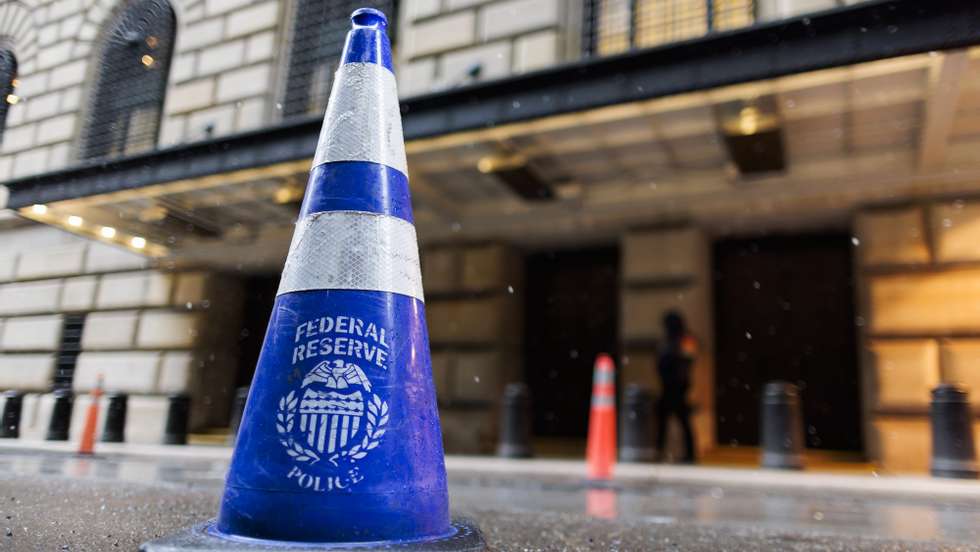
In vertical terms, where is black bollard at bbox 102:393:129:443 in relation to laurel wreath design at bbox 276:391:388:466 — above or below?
below

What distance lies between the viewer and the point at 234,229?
10875mm

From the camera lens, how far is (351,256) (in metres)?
1.89

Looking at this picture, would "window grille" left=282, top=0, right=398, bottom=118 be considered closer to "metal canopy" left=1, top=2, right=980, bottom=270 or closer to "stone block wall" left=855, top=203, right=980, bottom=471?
"metal canopy" left=1, top=2, right=980, bottom=270

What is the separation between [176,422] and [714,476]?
7.55 metres

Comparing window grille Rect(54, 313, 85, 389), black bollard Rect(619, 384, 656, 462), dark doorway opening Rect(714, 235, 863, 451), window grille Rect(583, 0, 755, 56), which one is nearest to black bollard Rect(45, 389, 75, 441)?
window grille Rect(54, 313, 85, 389)

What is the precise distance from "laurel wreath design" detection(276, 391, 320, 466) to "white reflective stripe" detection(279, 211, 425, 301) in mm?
315

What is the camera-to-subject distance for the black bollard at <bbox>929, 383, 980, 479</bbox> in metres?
6.15

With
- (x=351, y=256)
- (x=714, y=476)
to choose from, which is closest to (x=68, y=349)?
(x=714, y=476)

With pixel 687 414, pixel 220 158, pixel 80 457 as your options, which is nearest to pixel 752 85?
pixel 687 414

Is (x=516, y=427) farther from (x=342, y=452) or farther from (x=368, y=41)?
(x=342, y=452)

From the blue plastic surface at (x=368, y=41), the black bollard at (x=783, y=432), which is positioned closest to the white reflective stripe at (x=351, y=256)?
the blue plastic surface at (x=368, y=41)

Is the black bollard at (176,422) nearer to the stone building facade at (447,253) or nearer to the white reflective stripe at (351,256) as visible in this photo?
the stone building facade at (447,253)

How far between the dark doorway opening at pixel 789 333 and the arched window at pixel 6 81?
1262 centimetres

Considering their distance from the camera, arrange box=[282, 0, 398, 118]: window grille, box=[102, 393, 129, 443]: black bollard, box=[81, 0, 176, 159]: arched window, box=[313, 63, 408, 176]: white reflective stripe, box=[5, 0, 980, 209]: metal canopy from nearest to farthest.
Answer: box=[313, 63, 408, 176]: white reflective stripe → box=[5, 0, 980, 209]: metal canopy → box=[102, 393, 129, 443]: black bollard → box=[282, 0, 398, 118]: window grille → box=[81, 0, 176, 159]: arched window
